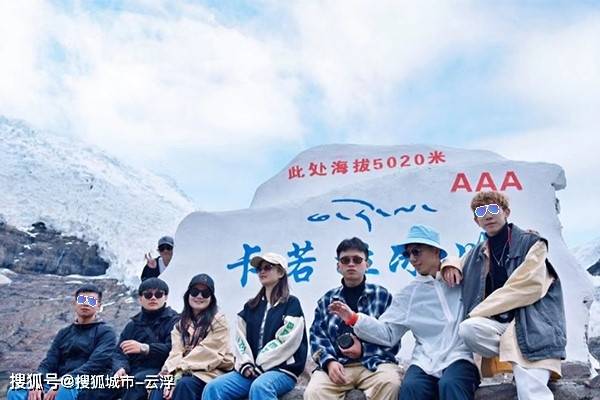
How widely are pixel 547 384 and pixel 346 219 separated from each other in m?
2.62

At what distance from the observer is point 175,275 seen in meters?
5.61

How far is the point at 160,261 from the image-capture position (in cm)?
595

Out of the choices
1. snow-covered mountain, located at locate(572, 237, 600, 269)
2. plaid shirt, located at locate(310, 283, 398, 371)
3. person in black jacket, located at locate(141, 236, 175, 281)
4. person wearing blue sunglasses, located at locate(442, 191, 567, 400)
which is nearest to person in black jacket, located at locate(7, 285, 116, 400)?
plaid shirt, located at locate(310, 283, 398, 371)

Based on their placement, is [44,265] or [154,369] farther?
[44,265]

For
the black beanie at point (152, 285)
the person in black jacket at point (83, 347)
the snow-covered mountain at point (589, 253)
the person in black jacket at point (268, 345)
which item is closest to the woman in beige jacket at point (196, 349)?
the person in black jacket at point (268, 345)

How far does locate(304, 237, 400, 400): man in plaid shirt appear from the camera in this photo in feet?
10.6

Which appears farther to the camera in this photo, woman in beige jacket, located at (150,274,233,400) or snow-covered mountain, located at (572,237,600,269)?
snow-covered mountain, located at (572,237,600,269)

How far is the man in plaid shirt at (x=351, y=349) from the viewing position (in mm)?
3238

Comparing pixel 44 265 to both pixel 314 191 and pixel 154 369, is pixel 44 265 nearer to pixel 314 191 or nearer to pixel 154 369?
pixel 314 191

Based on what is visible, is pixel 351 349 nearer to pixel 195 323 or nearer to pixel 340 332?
pixel 340 332

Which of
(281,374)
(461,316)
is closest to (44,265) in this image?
(281,374)

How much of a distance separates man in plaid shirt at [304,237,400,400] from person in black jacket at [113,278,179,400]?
3.40ft

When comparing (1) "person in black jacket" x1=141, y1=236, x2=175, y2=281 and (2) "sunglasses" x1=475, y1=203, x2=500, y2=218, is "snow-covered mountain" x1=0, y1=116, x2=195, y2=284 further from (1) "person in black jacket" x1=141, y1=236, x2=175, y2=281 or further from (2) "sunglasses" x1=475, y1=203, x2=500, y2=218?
(2) "sunglasses" x1=475, y1=203, x2=500, y2=218

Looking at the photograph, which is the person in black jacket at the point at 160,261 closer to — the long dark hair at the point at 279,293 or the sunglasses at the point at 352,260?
the long dark hair at the point at 279,293
